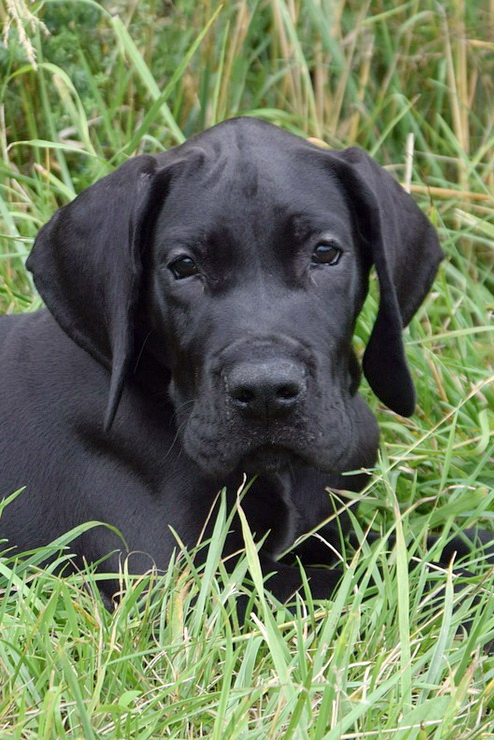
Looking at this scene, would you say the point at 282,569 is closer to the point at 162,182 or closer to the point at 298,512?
the point at 298,512

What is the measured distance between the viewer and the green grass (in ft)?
8.77

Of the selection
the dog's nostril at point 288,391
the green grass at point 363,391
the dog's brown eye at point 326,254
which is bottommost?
the green grass at point 363,391

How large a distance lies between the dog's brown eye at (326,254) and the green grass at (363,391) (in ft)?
1.92

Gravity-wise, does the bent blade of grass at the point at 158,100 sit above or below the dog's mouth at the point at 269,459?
above

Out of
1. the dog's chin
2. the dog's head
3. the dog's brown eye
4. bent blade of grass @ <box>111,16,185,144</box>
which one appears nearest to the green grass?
bent blade of grass @ <box>111,16,185,144</box>

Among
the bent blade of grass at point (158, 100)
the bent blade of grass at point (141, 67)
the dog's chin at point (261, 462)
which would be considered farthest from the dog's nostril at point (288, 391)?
the bent blade of grass at point (141, 67)

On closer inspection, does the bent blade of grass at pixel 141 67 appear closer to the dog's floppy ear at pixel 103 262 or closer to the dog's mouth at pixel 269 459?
the dog's floppy ear at pixel 103 262

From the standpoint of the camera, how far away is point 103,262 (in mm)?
3494

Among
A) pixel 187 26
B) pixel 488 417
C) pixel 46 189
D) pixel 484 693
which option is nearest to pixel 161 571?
pixel 484 693

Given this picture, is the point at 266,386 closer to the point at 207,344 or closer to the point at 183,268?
the point at 207,344

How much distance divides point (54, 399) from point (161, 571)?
2.11 feet

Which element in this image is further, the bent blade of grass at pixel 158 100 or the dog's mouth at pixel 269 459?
the bent blade of grass at pixel 158 100

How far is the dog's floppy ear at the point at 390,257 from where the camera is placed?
11.6 ft

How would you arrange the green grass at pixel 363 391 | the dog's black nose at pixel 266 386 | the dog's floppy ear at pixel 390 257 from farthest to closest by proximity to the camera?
the dog's floppy ear at pixel 390 257, the dog's black nose at pixel 266 386, the green grass at pixel 363 391
